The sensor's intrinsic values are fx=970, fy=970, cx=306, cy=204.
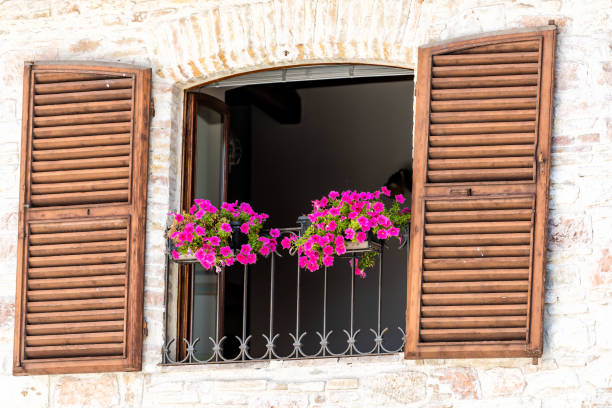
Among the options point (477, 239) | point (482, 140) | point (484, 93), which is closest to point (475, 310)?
point (477, 239)

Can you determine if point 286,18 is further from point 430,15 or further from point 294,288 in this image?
point 294,288

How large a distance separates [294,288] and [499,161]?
12.5 feet

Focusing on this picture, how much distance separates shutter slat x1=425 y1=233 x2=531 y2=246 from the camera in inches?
182

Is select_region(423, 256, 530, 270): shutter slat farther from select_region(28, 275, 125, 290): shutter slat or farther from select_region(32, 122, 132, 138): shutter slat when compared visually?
select_region(32, 122, 132, 138): shutter slat

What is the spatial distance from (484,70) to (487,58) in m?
0.06

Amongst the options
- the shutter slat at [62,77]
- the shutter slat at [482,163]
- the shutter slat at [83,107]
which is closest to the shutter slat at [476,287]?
the shutter slat at [482,163]

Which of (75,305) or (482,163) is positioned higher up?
(482,163)

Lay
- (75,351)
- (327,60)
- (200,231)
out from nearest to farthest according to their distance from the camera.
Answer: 1. (200,231)
2. (75,351)
3. (327,60)

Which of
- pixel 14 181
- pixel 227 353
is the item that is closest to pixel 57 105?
pixel 14 181

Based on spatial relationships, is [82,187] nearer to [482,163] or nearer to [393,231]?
[393,231]

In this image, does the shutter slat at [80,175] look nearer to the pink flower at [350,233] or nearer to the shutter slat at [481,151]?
the pink flower at [350,233]

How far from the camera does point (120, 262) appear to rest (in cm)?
512

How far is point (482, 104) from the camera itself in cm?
477

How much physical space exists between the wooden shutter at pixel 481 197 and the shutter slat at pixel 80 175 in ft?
5.21
